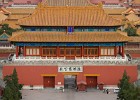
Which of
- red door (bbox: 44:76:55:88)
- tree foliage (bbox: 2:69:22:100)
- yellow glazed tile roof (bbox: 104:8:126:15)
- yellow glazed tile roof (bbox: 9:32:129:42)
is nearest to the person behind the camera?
tree foliage (bbox: 2:69:22:100)

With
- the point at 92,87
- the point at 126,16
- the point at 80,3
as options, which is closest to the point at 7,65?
the point at 92,87

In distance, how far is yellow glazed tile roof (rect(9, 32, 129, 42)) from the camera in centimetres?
4156

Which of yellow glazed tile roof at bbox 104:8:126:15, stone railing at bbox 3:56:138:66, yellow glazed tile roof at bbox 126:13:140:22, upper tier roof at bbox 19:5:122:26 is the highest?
upper tier roof at bbox 19:5:122:26

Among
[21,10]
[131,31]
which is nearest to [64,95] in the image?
[131,31]

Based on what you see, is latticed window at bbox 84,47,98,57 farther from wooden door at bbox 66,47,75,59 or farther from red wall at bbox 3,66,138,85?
red wall at bbox 3,66,138,85

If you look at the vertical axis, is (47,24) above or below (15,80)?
above

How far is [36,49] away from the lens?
42.3 meters

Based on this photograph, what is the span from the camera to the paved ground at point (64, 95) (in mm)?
38156

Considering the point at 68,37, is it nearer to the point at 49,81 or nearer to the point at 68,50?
the point at 68,50

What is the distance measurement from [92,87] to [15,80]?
7549 millimetres

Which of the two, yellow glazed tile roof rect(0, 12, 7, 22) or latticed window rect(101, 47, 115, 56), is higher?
yellow glazed tile roof rect(0, 12, 7, 22)

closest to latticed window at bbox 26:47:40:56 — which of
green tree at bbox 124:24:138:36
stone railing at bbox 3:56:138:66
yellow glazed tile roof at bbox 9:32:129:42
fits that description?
stone railing at bbox 3:56:138:66

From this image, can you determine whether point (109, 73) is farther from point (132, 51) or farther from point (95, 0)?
point (95, 0)

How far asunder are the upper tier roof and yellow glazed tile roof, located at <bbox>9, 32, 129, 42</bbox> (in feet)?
A: 2.64
